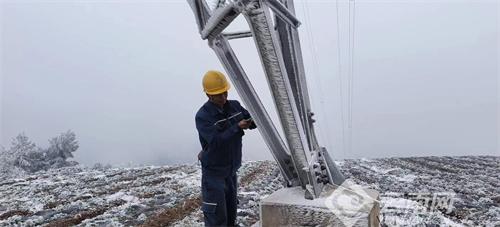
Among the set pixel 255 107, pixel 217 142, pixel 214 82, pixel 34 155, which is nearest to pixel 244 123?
pixel 255 107

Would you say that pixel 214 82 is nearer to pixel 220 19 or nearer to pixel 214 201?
pixel 220 19

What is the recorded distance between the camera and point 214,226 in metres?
→ 4.04

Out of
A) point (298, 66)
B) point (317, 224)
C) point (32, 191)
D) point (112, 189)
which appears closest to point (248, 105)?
point (298, 66)

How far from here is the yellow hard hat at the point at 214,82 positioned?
3912 mm

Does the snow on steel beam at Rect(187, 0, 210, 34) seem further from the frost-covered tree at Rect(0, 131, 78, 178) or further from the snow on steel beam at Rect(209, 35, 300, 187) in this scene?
the frost-covered tree at Rect(0, 131, 78, 178)

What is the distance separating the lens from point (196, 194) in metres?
8.80

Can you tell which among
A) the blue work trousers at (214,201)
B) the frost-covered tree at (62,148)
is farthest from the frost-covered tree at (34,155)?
the blue work trousers at (214,201)

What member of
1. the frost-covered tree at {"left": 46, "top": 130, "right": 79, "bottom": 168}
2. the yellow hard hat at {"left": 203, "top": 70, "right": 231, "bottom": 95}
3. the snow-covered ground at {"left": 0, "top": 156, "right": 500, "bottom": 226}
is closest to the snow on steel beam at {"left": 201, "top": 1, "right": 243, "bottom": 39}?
the yellow hard hat at {"left": 203, "top": 70, "right": 231, "bottom": 95}

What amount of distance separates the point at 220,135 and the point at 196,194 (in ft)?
17.5

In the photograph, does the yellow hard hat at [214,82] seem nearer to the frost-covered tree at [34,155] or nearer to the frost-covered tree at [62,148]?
the frost-covered tree at [34,155]

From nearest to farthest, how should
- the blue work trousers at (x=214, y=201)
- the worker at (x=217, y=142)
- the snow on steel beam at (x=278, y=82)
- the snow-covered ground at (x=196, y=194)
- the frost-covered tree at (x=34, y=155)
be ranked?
the snow on steel beam at (x=278, y=82), the worker at (x=217, y=142), the blue work trousers at (x=214, y=201), the snow-covered ground at (x=196, y=194), the frost-covered tree at (x=34, y=155)

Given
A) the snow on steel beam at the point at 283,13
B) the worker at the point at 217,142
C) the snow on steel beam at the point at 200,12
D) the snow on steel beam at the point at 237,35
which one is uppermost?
the snow on steel beam at the point at 200,12

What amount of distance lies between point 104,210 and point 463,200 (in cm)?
605

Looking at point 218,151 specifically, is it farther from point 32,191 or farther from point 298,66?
point 32,191
